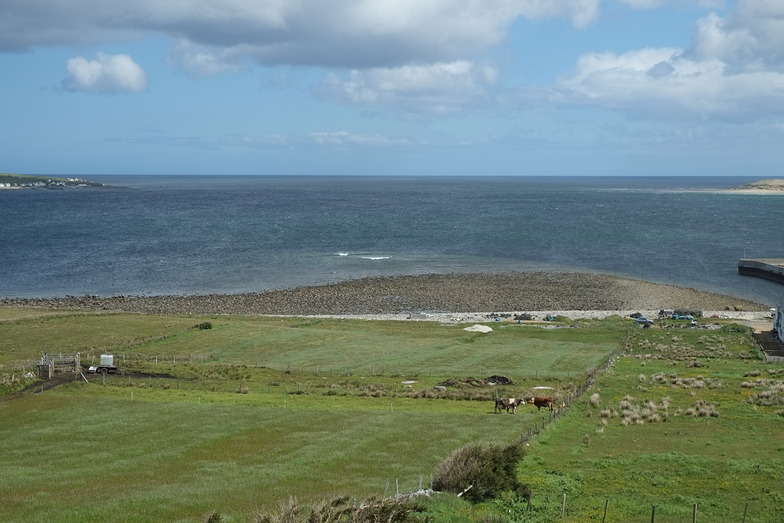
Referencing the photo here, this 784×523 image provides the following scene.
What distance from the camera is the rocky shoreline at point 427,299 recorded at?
84750 millimetres

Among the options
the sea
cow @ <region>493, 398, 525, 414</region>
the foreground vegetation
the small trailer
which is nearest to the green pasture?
the foreground vegetation

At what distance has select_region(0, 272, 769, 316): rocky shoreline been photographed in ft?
278

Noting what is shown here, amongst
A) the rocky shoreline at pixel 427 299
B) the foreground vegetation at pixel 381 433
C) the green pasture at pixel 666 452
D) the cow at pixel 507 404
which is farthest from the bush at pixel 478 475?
the rocky shoreline at pixel 427 299

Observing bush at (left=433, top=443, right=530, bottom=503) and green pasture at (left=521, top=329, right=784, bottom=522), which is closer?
green pasture at (left=521, top=329, right=784, bottom=522)

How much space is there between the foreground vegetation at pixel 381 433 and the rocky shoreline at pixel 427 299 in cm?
2845

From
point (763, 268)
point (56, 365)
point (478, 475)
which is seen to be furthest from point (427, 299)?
point (478, 475)

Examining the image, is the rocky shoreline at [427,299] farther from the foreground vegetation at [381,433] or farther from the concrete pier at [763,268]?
the foreground vegetation at [381,433]

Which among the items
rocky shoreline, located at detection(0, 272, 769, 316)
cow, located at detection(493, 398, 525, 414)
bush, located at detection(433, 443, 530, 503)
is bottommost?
rocky shoreline, located at detection(0, 272, 769, 316)

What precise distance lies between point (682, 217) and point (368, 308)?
140m

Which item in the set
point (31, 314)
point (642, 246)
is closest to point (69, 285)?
point (31, 314)

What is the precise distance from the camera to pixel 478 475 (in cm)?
2208

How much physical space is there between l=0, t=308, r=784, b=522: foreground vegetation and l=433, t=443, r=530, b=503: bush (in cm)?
6

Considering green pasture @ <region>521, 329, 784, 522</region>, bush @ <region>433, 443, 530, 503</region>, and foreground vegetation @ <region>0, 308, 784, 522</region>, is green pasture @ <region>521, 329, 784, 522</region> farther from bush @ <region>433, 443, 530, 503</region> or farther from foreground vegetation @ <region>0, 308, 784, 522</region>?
bush @ <region>433, 443, 530, 503</region>

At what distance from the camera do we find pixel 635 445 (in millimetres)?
28266
